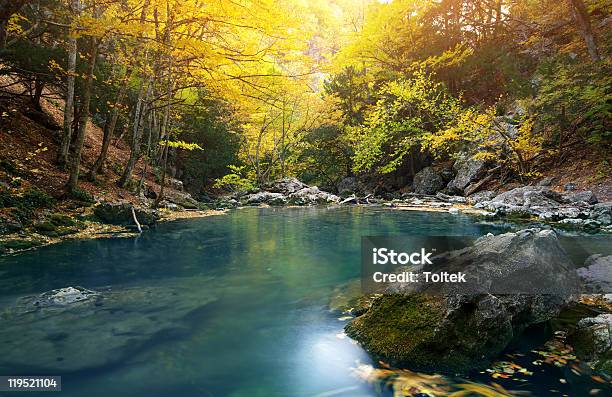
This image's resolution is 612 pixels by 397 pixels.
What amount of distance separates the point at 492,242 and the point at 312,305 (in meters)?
2.47

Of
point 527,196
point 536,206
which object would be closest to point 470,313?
point 536,206

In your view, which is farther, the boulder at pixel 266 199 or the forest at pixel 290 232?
the boulder at pixel 266 199

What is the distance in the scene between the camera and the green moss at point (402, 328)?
11.0ft

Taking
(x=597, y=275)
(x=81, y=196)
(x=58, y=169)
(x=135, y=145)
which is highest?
(x=135, y=145)

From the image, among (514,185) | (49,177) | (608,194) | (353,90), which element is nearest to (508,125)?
(514,185)

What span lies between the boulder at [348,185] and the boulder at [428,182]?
5.22 metres

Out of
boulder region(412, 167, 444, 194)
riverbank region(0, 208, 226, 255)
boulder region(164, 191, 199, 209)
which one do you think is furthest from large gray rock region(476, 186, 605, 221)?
boulder region(164, 191, 199, 209)

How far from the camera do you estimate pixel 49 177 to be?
10906mm

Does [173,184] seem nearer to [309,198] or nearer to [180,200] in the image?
[180,200]

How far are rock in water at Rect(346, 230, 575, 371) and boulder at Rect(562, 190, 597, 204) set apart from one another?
907 centimetres

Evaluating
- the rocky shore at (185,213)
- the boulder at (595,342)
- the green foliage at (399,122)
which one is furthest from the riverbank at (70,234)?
the green foliage at (399,122)

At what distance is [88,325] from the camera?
4.19 meters

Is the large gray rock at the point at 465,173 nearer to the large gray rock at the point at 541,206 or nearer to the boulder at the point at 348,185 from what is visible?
the large gray rock at the point at 541,206

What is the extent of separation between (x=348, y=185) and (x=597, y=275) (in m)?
23.0
